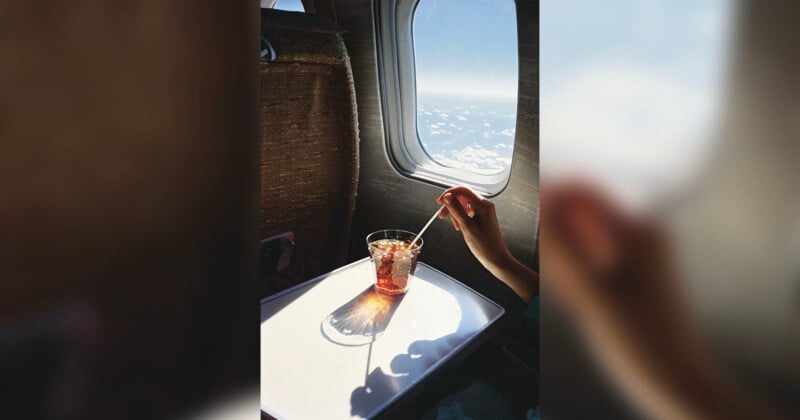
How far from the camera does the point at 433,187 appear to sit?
7.11 ft

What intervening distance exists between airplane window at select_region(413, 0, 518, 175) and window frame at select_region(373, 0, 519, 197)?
0.03m

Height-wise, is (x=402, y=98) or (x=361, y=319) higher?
(x=402, y=98)

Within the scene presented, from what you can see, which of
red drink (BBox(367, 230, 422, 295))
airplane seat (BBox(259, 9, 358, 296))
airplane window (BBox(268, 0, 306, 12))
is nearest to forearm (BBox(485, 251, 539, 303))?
red drink (BBox(367, 230, 422, 295))

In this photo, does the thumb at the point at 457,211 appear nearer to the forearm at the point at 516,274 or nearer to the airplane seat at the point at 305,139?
the forearm at the point at 516,274

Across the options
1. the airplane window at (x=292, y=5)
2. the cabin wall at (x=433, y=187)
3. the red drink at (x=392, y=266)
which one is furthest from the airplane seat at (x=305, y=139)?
the red drink at (x=392, y=266)

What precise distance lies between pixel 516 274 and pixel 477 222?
0.66ft

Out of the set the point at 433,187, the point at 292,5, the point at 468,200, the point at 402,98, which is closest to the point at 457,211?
the point at 468,200

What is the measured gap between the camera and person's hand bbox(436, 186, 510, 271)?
1437mm

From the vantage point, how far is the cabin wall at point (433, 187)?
65.0 inches

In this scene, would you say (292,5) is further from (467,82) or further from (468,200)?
(468,200)

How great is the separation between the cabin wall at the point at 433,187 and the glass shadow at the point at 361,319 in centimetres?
65

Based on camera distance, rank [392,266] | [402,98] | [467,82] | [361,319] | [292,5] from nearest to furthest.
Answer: [361,319], [392,266], [467,82], [402,98], [292,5]

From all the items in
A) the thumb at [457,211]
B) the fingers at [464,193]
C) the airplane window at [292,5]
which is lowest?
the thumb at [457,211]

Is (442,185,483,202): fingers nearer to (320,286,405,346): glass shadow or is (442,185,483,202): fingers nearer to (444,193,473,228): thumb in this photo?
(444,193,473,228): thumb
